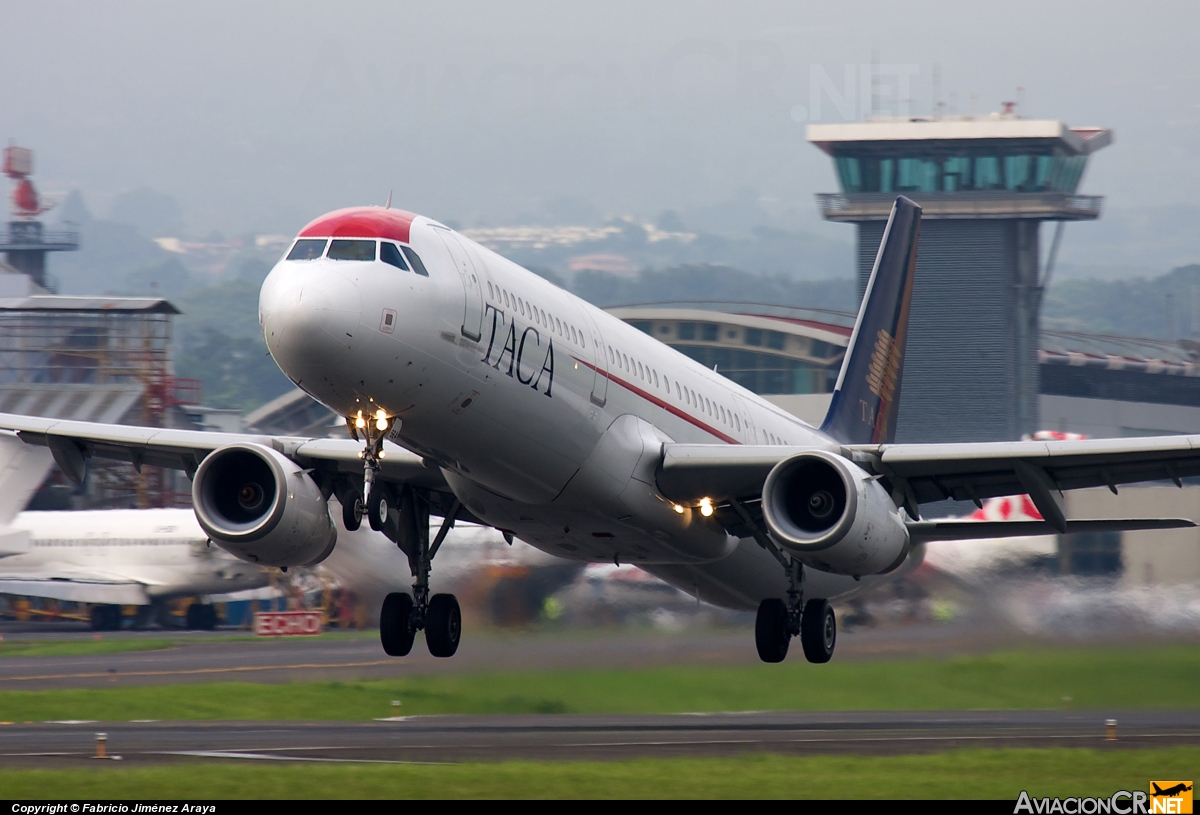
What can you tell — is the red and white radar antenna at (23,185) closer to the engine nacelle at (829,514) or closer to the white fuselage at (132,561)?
the white fuselage at (132,561)

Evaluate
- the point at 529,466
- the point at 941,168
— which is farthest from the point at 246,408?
the point at 529,466

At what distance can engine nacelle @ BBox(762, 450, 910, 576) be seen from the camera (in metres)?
21.4

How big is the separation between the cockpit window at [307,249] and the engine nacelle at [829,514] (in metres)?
7.24

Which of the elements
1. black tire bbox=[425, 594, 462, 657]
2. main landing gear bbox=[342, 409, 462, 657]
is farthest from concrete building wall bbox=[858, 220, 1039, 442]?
main landing gear bbox=[342, 409, 462, 657]

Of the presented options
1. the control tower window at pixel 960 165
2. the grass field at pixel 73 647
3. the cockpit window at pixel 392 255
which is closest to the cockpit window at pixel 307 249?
the cockpit window at pixel 392 255

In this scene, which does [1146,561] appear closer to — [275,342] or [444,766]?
[444,766]

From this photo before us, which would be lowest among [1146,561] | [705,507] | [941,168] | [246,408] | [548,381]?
[246,408]

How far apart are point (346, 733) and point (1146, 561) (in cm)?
1724

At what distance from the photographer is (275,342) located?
17.5m

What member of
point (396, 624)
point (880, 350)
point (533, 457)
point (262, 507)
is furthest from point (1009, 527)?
point (262, 507)

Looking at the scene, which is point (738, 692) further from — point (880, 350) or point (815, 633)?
point (880, 350)

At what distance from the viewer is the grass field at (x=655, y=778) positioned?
16.4 meters

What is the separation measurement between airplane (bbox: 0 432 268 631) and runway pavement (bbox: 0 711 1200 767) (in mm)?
22292

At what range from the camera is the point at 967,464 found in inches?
895
